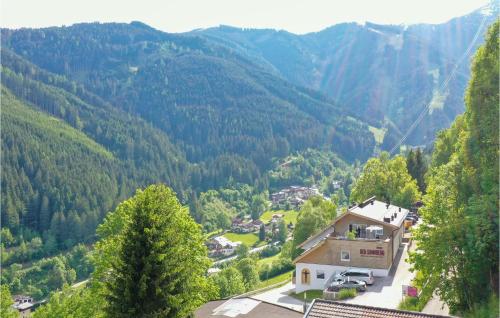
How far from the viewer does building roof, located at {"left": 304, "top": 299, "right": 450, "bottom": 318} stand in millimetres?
19031

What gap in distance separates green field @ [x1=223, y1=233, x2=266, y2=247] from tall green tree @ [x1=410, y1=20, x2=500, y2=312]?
137m

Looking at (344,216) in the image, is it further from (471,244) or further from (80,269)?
(80,269)

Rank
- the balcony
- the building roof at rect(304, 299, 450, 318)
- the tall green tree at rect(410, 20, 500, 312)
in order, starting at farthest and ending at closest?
the balcony
the tall green tree at rect(410, 20, 500, 312)
the building roof at rect(304, 299, 450, 318)

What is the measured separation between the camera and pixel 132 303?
27.5 meters

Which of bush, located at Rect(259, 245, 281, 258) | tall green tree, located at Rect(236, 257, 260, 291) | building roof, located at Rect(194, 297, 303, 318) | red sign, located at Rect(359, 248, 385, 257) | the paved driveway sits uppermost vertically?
building roof, located at Rect(194, 297, 303, 318)

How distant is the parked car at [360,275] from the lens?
132ft

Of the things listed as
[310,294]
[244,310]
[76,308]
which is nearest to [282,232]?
[310,294]

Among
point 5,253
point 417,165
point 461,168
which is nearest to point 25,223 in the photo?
point 5,253

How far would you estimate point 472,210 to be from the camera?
2578 cm

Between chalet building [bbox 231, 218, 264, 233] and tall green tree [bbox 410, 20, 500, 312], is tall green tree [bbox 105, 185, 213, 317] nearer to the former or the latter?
tall green tree [bbox 410, 20, 500, 312]

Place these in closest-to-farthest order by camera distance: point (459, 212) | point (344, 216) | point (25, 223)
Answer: point (459, 212) < point (344, 216) < point (25, 223)

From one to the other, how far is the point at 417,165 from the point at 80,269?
336 feet

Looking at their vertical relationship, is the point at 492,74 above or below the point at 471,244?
above

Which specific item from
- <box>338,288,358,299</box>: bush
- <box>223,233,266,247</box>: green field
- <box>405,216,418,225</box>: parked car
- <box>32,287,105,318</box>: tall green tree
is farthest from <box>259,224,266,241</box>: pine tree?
<box>338,288,358,299</box>: bush
